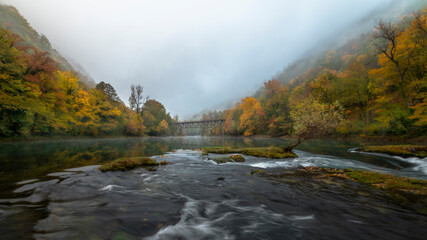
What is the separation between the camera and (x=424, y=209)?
4.79 m

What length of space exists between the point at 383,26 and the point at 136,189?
33226mm

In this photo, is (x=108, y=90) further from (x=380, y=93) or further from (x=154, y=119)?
(x=380, y=93)

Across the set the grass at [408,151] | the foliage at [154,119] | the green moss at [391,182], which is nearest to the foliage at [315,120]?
the grass at [408,151]

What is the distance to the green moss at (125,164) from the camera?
9203 millimetres

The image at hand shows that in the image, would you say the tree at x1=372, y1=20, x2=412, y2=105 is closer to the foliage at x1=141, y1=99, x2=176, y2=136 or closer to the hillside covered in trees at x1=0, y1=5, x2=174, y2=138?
the hillside covered in trees at x1=0, y1=5, x2=174, y2=138

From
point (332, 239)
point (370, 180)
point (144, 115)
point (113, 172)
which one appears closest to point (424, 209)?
point (370, 180)

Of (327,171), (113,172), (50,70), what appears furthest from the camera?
(50,70)

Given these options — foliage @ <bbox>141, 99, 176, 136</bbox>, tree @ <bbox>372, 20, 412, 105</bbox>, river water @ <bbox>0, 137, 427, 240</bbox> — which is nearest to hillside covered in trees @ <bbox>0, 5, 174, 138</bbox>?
foliage @ <bbox>141, 99, 176, 136</bbox>

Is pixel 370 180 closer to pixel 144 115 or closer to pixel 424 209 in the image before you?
pixel 424 209

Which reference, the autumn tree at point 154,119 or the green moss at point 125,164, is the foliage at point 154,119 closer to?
the autumn tree at point 154,119

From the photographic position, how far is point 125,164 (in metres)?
9.78

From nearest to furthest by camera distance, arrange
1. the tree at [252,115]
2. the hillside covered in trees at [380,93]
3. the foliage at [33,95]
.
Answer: the hillside covered in trees at [380,93] → the foliage at [33,95] → the tree at [252,115]

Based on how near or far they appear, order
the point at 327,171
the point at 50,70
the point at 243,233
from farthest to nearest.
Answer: the point at 50,70 → the point at 327,171 → the point at 243,233

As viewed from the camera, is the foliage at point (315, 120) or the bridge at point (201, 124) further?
the bridge at point (201, 124)
